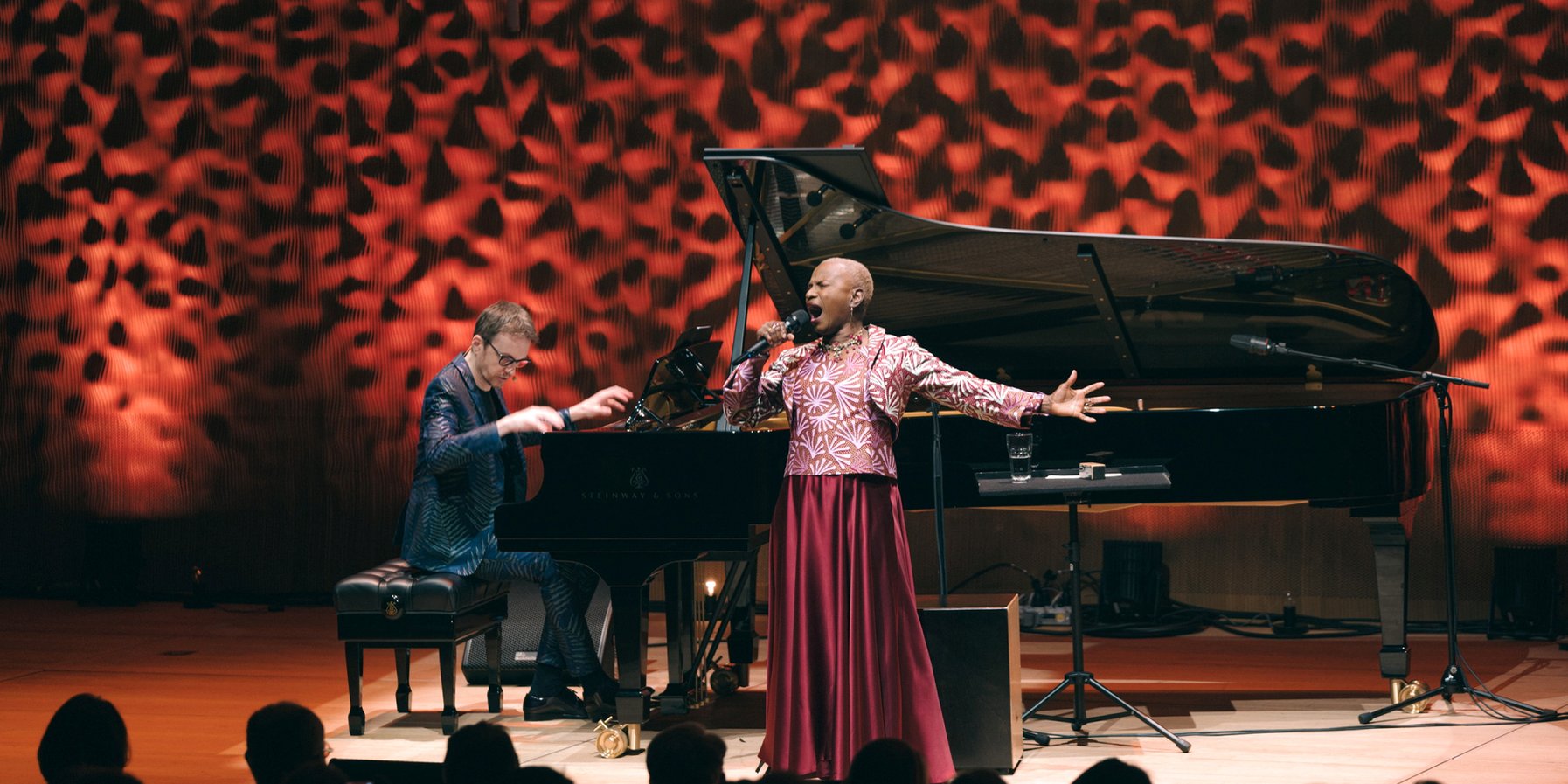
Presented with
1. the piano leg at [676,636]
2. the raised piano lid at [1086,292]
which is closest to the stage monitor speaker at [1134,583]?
the raised piano lid at [1086,292]

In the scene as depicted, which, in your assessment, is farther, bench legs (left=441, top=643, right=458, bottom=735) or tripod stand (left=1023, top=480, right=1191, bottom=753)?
bench legs (left=441, top=643, right=458, bottom=735)

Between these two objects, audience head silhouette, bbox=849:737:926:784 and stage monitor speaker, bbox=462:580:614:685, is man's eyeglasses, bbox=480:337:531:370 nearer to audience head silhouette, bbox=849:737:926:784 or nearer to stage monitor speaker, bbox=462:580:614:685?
stage monitor speaker, bbox=462:580:614:685

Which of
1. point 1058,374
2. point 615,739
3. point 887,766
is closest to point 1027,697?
point 1058,374

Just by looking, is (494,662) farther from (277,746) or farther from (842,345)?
(277,746)

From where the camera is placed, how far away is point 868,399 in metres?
3.57

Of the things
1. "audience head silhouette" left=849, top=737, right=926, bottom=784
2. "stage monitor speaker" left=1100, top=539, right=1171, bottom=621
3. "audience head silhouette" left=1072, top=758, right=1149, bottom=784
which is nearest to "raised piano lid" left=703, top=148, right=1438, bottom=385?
"stage monitor speaker" left=1100, top=539, right=1171, bottom=621

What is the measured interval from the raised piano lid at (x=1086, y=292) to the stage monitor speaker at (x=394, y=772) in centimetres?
210

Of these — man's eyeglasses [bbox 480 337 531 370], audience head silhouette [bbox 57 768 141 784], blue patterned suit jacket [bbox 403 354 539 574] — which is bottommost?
audience head silhouette [bbox 57 768 141 784]

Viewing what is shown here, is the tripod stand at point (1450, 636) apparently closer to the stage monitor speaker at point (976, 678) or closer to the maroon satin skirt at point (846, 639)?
the stage monitor speaker at point (976, 678)

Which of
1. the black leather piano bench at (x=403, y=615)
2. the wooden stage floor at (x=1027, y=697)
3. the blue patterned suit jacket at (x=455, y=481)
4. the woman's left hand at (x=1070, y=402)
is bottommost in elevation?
the wooden stage floor at (x=1027, y=697)

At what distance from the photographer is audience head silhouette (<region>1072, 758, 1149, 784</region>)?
178cm

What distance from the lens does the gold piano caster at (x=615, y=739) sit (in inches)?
161

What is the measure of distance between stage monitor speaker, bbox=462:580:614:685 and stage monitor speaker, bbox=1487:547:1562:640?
363 cm

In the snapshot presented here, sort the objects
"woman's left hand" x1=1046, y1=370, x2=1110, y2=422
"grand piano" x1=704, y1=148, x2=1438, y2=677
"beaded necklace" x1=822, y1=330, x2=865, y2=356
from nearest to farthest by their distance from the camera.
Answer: "woman's left hand" x1=1046, y1=370, x2=1110, y2=422, "beaded necklace" x1=822, y1=330, x2=865, y2=356, "grand piano" x1=704, y1=148, x2=1438, y2=677
